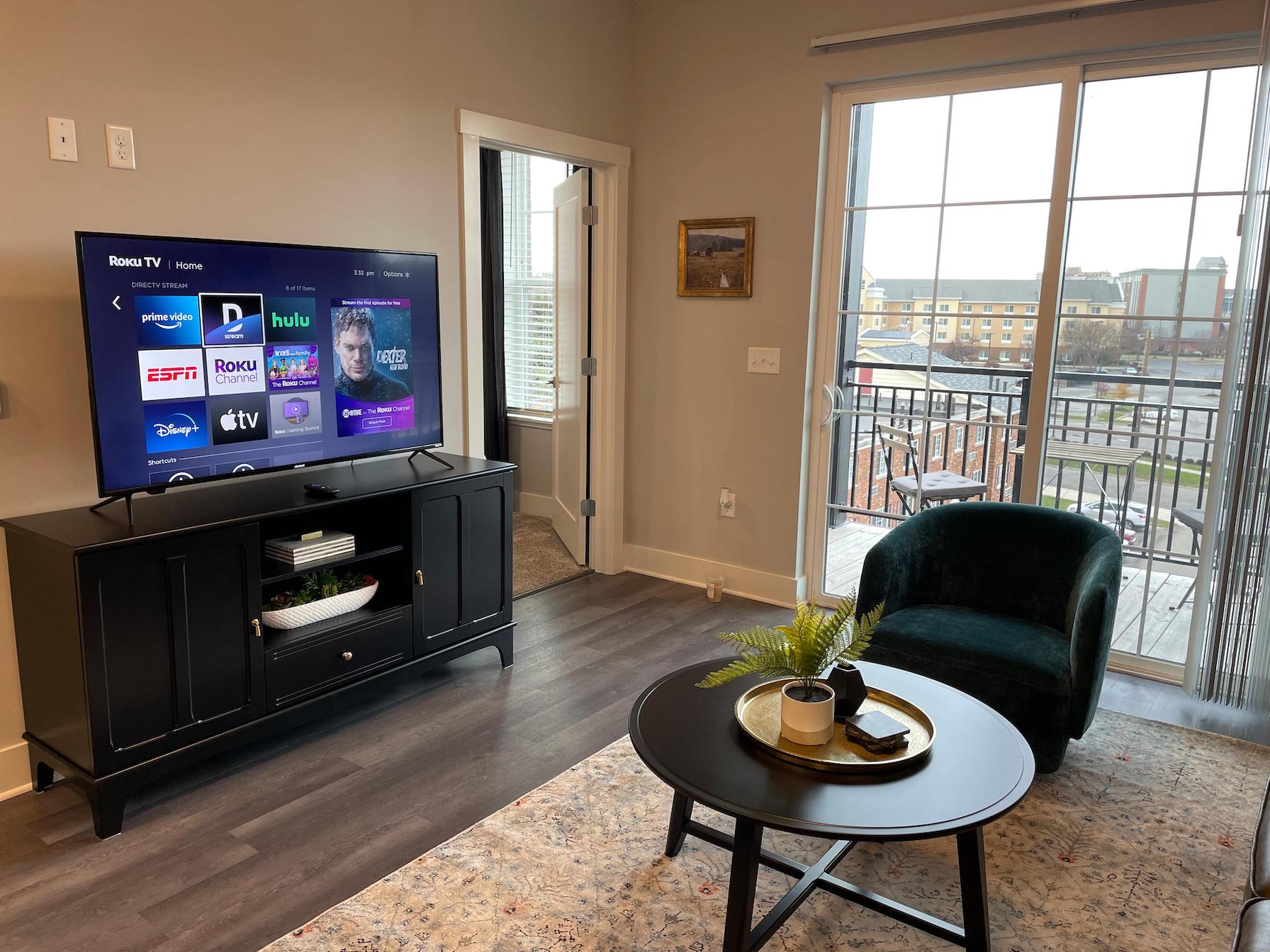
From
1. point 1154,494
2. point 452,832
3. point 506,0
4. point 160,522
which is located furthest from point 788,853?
point 506,0

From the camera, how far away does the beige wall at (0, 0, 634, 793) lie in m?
2.56

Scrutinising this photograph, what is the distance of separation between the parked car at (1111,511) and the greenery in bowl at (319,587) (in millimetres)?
2751

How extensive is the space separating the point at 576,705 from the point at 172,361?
1.77 m

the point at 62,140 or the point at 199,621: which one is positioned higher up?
the point at 62,140

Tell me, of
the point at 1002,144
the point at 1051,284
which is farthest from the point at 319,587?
the point at 1002,144

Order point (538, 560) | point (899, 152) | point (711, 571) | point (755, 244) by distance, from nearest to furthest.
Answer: point (899, 152), point (755, 244), point (711, 571), point (538, 560)

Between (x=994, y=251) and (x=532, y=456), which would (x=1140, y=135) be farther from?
(x=532, y=456)

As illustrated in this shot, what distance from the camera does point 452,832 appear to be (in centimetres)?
249

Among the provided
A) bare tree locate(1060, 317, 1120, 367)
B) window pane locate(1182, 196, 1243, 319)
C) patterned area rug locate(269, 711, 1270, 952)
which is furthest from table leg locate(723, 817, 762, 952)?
window pane locate(1182, 196, 1243, 319)

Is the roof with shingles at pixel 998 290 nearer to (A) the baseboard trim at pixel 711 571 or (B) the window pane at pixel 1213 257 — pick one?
(B) the window pane at pixel 1213 257

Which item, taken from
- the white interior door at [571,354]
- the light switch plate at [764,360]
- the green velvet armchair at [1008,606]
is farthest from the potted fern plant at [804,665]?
the white interior door at [571,354]

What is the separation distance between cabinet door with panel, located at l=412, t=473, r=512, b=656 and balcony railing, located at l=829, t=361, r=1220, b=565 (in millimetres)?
1716

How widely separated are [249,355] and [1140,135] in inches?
130

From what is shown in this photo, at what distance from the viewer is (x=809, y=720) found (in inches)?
77.4
